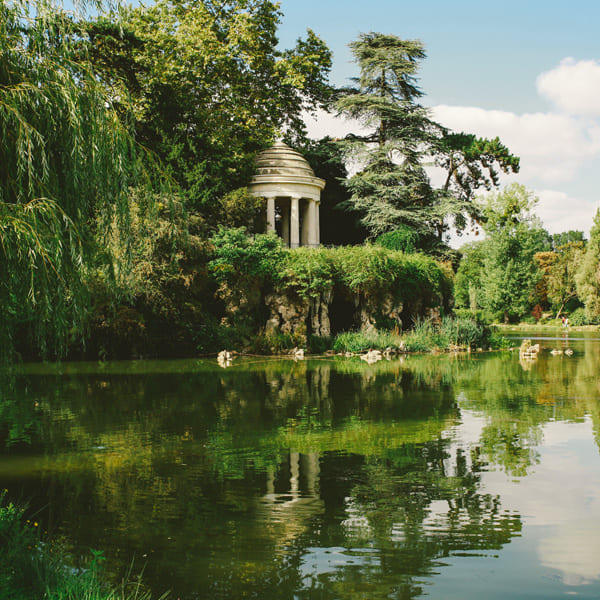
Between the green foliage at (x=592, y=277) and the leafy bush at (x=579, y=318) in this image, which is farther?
the leafy bush at (x=579, y=318)

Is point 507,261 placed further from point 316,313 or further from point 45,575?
point 45,575

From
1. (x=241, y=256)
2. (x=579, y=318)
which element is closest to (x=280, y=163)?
(x=241, y=256)

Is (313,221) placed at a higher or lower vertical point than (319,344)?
higher

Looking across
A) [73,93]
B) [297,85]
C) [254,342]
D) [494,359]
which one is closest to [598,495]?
[73,93]

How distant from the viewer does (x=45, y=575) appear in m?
4.39

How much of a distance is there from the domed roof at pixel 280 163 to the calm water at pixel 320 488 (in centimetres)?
2147

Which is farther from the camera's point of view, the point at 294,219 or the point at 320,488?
the point at 294,219

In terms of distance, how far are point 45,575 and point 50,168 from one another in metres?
4.00

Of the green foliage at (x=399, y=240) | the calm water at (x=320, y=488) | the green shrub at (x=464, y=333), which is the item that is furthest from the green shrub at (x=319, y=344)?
the calm water at (x=320, y=488)

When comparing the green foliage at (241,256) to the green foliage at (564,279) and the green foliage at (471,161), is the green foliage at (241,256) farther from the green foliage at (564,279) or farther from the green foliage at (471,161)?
the green foliage at (564,279)

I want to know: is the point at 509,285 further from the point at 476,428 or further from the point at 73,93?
the point at 73,93

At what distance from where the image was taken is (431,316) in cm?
3192

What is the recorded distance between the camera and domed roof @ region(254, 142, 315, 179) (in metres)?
34.6

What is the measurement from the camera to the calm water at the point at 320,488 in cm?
506
